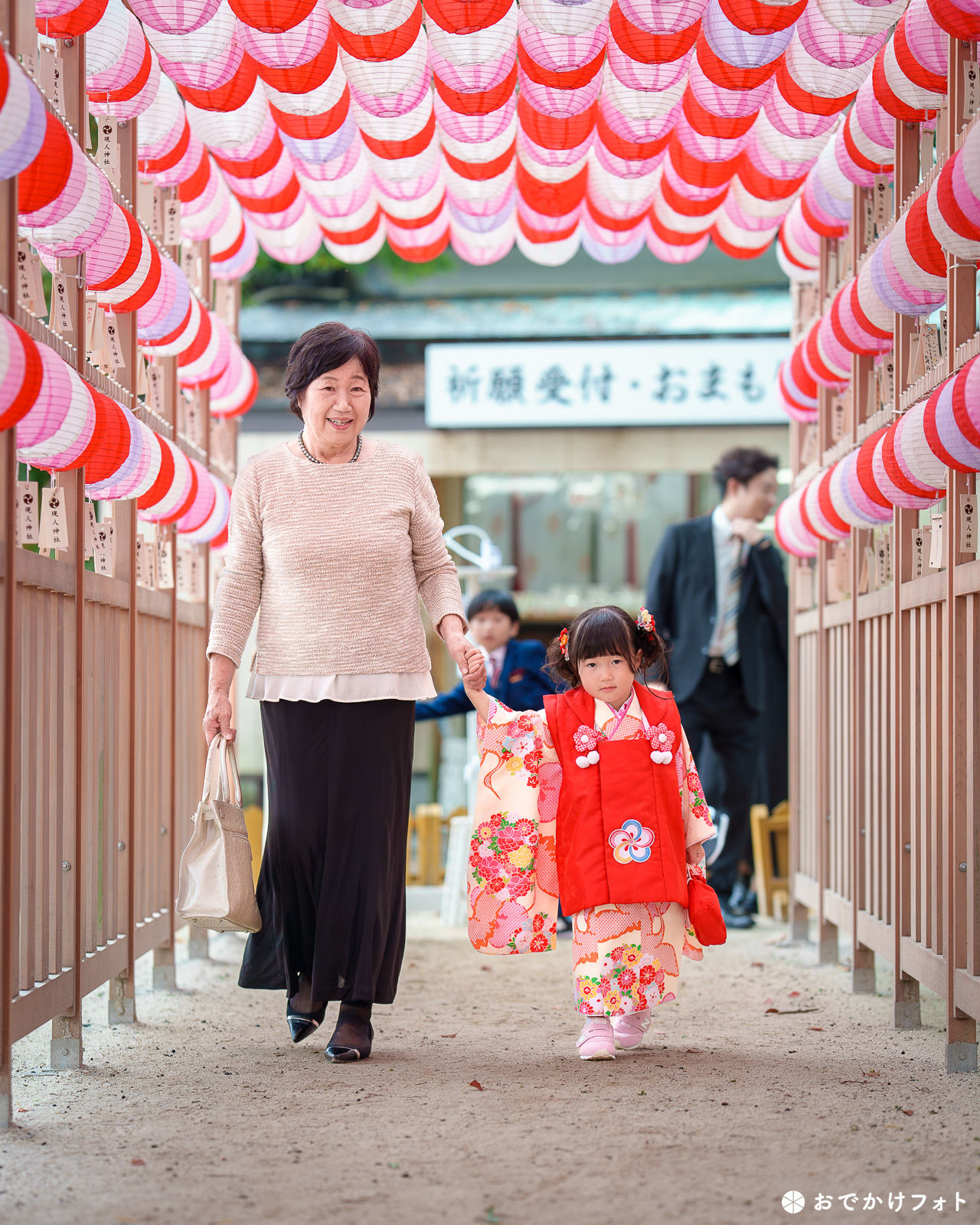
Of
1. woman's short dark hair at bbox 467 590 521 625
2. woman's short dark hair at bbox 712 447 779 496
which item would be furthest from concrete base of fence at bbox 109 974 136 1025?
woman's short dark hair at bbox 712 447 779 496

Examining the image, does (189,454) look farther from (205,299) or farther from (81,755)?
(81,755)

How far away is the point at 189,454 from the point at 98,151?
119cm

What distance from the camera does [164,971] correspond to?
13.5 feet

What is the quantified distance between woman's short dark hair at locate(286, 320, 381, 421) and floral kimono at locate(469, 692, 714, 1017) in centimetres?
90

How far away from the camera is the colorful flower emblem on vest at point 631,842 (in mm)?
3094

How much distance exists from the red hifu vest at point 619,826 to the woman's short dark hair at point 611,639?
0.16m

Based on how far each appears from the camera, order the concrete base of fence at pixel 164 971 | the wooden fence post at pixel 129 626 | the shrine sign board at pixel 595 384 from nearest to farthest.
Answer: the wooden fence post at pixel 129 626 < the concrete base of fence at pixel 164 971 < the shrine sign board at pixel 595 384

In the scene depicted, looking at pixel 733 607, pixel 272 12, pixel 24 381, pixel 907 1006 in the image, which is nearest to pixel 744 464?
pixel 733 607

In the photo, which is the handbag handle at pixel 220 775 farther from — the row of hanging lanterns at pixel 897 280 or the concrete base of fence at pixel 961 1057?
the row of hanging lanterns at pixel 897 280

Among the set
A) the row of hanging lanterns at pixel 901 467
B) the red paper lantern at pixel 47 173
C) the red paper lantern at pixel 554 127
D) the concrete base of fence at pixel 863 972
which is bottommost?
the concrete base of fence at pixel 863 972

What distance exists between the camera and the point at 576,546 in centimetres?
975

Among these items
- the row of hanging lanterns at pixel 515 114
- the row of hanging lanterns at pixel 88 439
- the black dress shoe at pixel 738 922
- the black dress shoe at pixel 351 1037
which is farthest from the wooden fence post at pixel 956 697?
the black dress shoe at pixel 738 922

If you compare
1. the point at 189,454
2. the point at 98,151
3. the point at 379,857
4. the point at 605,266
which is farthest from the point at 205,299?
the point at 605,266

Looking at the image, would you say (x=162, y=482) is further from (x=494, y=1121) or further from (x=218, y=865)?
(x=494, y=1121)
